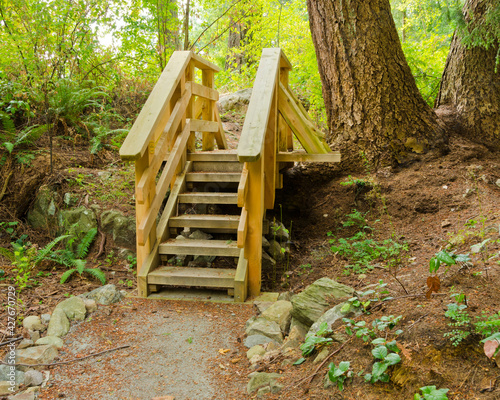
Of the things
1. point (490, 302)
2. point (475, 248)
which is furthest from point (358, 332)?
point (475, 248)

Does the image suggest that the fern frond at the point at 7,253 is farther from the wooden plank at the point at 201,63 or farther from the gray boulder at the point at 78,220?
the wooden plank at the point at 201,63

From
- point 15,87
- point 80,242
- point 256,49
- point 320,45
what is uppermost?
point 256,49

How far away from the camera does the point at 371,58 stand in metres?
5.37

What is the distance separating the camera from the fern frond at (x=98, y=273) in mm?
4289

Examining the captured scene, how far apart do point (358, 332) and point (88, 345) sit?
7.08 ft

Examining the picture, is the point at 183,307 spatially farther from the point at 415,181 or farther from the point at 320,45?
the point at 320,45

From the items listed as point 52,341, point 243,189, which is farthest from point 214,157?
point 52,341

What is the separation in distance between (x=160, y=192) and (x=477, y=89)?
4.33 m

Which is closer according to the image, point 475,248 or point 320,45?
point 475,248

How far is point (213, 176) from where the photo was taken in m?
5.11

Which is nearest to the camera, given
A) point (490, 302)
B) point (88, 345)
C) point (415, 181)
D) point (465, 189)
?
point (490, 302)

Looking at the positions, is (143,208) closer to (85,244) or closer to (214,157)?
(85,244)

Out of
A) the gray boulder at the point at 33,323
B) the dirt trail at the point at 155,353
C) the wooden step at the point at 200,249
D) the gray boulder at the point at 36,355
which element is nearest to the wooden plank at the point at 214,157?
the wooden step at the point at 200,249

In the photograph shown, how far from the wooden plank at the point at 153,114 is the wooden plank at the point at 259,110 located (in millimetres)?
864
